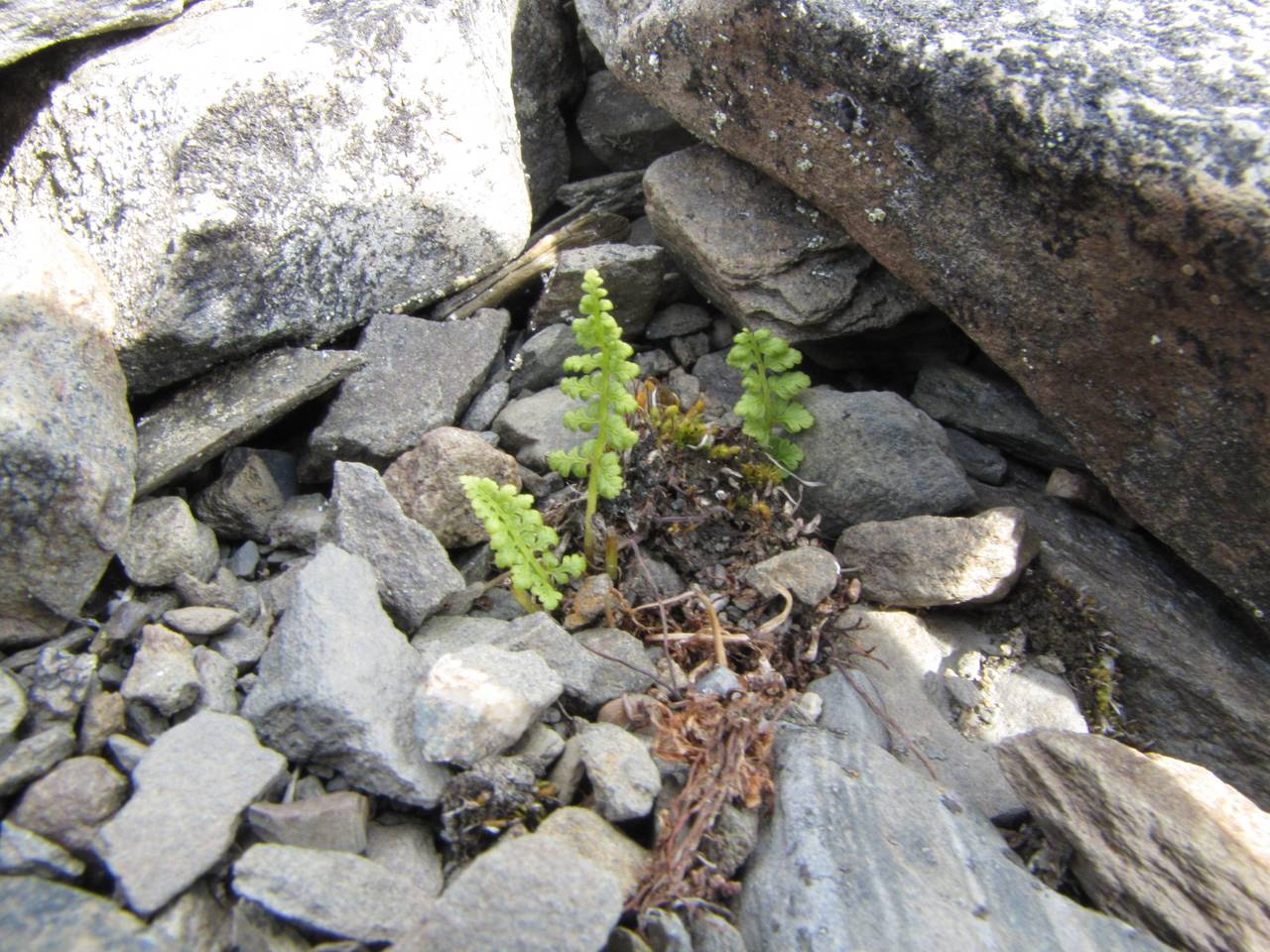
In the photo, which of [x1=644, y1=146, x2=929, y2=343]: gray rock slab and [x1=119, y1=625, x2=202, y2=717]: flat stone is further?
[x1=644, y1=146, x2=929, y2=343]: gray rock slab

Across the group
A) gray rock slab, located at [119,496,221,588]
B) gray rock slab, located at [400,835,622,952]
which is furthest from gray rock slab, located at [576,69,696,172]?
gray rock slab, located at [400,835,622,952]

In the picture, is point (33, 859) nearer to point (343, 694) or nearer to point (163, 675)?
point (163, 675)

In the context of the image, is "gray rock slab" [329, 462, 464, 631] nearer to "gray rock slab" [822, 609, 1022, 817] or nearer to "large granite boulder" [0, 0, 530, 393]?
"large granite boulder" [0, 0, 530, 393]

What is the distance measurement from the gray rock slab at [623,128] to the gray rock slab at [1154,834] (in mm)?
3279

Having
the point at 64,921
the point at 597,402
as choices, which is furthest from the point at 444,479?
the point at 64,921

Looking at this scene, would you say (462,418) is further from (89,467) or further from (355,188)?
(89,467)

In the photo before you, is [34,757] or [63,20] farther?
[63,20]

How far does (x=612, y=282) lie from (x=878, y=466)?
132 centimetres

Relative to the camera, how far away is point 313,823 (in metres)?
2.24

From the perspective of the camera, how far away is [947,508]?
3465 millimetres

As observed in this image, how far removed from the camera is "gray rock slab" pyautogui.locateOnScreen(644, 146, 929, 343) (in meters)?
3.68

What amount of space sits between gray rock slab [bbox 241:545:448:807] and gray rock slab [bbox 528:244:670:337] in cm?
146

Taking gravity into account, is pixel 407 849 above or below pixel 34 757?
below

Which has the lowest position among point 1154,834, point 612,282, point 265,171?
point 1154,834
